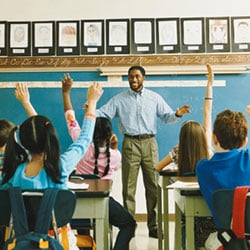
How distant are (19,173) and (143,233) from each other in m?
2.69

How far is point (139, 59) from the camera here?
191 inches

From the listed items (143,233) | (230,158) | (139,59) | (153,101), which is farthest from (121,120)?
(230,158)

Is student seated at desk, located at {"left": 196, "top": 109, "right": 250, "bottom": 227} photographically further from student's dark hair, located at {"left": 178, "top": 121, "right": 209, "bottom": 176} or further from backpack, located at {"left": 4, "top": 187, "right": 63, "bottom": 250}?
student's dark hair, located at {"left": 178, "top": 121, "right": 209, "bottom": 176}

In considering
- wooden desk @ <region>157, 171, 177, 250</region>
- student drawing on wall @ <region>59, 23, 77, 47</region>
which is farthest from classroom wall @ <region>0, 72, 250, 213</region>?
wooden desk @ <region>157, 171, 177, 250</region>

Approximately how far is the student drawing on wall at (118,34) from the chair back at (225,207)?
328cm

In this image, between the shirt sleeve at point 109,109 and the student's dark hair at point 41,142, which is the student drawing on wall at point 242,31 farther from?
the student's dark hair at point 41,142

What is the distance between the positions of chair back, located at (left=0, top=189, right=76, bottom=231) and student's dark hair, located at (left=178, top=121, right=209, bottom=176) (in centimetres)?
124

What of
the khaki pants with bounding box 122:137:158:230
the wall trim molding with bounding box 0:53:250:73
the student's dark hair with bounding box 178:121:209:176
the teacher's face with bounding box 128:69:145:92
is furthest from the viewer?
the wall trim molding with bounding box 0:53:250:73

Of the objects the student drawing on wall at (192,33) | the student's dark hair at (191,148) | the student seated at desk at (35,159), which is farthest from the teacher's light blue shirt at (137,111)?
the student seated at desk at (35,159)

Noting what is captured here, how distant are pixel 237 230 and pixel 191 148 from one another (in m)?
1.08

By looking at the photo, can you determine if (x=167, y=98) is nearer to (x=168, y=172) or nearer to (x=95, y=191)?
(x=168, y=172)

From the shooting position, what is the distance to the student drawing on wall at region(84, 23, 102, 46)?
4.87m

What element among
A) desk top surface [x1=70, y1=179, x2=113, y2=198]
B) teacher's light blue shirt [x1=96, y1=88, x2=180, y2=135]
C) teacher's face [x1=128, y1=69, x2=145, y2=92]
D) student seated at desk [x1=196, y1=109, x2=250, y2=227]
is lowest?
desk top surface [x1=70, y1=179, x2=113, y2=198]

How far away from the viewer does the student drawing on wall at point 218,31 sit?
485cm
